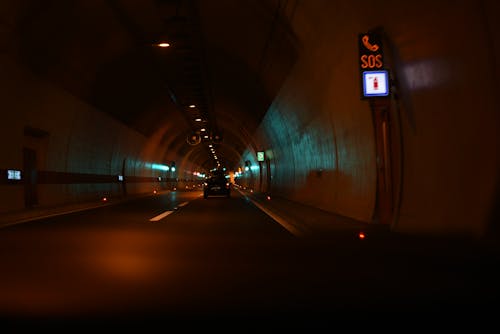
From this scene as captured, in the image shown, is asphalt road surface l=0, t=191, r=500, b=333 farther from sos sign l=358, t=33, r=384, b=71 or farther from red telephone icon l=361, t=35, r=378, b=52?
red telephone icon l=361, t=35, r=378, b=52

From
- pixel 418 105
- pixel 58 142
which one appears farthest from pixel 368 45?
pixel 58 142

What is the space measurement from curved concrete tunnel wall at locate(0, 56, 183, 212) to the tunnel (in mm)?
87

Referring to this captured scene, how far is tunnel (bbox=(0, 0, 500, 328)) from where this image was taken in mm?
9727

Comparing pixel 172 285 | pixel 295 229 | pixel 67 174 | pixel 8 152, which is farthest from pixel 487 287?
pixel 67 174

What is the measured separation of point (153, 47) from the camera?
883 inches

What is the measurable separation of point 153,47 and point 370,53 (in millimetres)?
12150

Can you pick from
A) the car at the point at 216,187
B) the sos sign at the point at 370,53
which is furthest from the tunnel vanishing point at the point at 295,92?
the car at the point at 216,187

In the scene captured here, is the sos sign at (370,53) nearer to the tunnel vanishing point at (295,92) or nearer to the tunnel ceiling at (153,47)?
the tunnel vanishing point at (295,92)

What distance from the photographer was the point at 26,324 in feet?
17.7

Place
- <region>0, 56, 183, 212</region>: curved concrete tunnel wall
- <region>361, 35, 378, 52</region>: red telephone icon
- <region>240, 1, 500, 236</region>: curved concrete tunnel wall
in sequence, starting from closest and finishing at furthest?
<region>240, 1, 500, 236</region>: curved concrete tunnel wall
<region>361, 35, 378, 52</region>: red telephone icon
<region>0, 56, 183, 212</region>: curved concrete tunnel wall

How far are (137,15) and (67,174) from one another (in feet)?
36.0

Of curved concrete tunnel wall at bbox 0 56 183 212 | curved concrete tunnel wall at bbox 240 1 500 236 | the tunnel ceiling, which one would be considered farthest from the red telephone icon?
curved concrete tunnel wall at bbox 0 56 183 212

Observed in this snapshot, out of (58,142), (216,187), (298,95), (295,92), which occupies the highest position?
(295,92)

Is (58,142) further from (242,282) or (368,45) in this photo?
(242,282)
